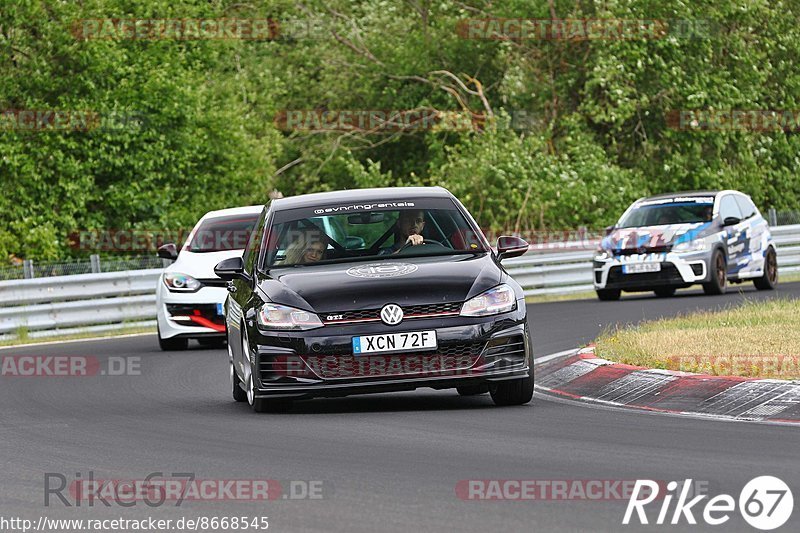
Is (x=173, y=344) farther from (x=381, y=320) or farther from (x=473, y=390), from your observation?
(x=381, y=320)

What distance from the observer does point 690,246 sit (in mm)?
24797

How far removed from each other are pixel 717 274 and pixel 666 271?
929 mm

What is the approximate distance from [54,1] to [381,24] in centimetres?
1213

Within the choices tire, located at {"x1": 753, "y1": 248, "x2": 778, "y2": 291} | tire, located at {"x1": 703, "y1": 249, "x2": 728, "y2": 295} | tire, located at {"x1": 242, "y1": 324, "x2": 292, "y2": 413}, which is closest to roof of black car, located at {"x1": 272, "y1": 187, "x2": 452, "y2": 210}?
tire, located at {"x1": 242, "y1": 324, "x2": 292, "y2": 413}

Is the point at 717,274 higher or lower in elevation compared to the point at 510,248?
lower

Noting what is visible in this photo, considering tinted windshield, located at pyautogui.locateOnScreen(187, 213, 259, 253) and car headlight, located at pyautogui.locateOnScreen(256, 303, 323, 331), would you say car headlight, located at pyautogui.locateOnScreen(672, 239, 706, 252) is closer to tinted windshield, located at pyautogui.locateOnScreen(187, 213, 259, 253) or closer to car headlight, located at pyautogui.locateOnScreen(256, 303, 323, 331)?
tinted windshield, located at pyautogui.locateOnScreen(187, 213, 259, 253)

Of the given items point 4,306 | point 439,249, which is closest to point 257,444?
point 439,249

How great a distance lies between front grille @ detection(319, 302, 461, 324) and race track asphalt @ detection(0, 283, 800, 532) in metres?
0.66

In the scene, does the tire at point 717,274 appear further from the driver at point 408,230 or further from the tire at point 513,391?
the tire at point 513,391

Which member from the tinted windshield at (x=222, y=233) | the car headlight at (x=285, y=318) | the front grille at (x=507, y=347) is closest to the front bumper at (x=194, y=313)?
the tinted windshield at (x=222, y=233)

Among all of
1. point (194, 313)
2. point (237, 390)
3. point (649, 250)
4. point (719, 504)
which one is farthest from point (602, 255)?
point (719, 504)

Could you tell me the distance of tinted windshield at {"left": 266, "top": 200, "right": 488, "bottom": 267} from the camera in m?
12.3

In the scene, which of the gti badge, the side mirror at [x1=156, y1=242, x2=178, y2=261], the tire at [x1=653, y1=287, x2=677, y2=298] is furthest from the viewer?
the tire at [x1=653, y1=287, x2=677, y2=298]

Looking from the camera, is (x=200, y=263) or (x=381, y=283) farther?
(x=200, y=263)
